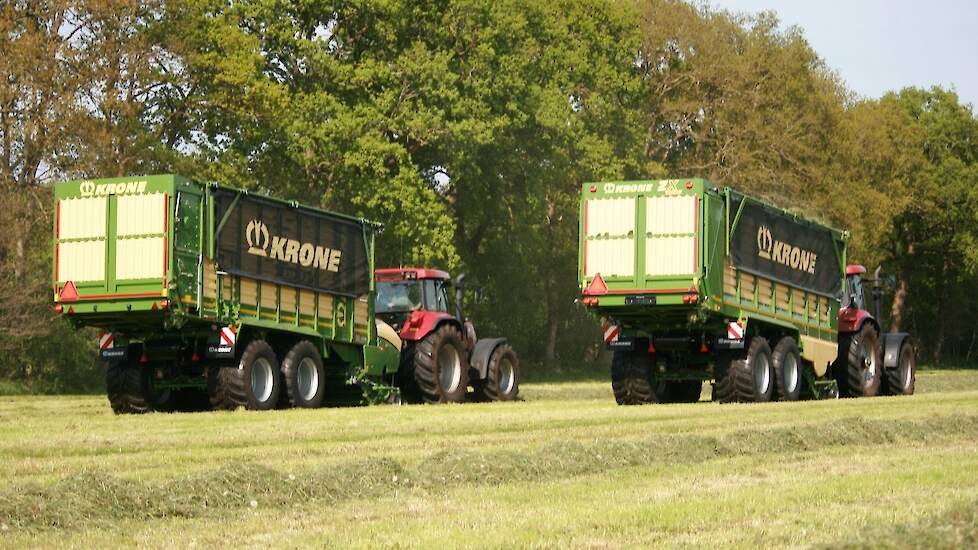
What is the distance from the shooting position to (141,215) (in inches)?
1006

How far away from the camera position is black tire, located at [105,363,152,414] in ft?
88.2

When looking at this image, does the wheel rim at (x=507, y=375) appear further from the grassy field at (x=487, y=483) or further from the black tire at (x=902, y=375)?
the grassy field at (x=487, y=483)

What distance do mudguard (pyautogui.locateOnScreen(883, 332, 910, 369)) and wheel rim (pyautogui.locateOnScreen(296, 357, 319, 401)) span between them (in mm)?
12315

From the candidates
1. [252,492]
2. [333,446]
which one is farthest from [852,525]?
[333,446]

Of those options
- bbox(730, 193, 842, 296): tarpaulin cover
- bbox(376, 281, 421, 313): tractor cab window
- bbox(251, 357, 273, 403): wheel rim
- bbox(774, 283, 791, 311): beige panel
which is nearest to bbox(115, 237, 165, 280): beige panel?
bbox(251, 357, 273, 403): wheel rim

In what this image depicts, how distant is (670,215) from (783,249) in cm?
401

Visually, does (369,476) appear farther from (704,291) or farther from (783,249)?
(783,249)

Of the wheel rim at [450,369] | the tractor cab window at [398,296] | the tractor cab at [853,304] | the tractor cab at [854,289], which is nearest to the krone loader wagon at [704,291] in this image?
the tractor cab at [853,304]

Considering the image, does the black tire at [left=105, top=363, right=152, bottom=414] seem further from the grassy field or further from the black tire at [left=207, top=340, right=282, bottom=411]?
the grassy field

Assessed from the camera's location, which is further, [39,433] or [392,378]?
[392,378]

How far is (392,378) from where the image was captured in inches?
1230

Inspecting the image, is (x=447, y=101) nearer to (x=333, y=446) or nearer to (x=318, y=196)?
(x=318, y=196)

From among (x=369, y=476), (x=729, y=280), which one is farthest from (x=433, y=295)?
(x=369, y=476)

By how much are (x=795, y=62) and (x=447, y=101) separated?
18.7 metres
